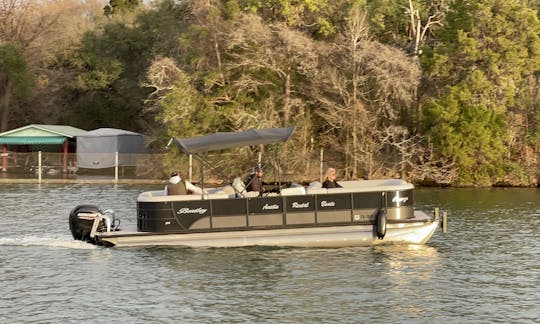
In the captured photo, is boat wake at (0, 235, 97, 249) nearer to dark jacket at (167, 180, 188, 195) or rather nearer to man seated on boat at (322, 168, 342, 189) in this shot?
dark jacket at (167, 180, 188, 195)

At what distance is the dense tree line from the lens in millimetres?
43906

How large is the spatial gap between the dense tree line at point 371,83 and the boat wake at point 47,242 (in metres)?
20.9

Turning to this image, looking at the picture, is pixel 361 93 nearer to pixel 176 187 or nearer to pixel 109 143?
pixel 109 143

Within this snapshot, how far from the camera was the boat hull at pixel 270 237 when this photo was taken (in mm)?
22062

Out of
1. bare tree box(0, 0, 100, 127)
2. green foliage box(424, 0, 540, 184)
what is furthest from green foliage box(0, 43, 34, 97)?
green foliage box(424, 0, 540, 184)

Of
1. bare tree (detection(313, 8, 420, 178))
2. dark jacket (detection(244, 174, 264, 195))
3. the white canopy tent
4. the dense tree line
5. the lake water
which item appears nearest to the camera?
the lake water

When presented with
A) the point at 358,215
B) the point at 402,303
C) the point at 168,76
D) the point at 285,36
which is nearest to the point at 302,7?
the point at 285,36

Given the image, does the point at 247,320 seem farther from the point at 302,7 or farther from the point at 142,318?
the point at 302,7

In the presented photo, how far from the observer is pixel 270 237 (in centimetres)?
2219

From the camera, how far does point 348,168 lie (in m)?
45.4

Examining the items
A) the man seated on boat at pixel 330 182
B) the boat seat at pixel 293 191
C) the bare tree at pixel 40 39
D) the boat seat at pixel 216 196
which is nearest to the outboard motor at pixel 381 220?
the man seated on boat at pixel 330 182

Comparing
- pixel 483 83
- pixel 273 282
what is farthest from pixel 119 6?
pixel 273 282

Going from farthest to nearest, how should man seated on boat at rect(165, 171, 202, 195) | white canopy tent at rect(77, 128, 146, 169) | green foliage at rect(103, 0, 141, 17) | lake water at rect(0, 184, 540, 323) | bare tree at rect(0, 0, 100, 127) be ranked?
green foliage at rect(103, 0, 141, 17) → bare tree at rect(0, 0, 100, 127) → white canopy tent at rect(77, 128, 146, 169) → man seated on boat at rect(165, 171, 202, 195) → lake water at rect(0, 184, 540, 323)

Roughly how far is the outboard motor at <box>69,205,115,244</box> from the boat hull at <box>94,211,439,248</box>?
13.5 inches
